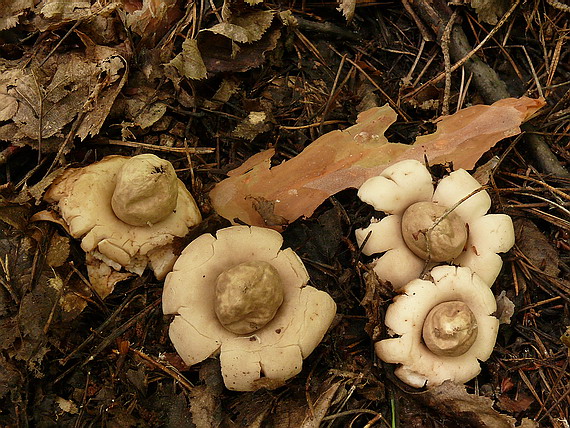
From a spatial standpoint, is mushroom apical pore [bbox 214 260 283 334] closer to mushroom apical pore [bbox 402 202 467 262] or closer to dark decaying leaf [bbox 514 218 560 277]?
mushroom apical pore [bbox 402 202 467 262]

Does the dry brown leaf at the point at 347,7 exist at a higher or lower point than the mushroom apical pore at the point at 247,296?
higher

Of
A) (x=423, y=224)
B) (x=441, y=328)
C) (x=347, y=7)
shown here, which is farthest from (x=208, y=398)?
(x=347, y=7)

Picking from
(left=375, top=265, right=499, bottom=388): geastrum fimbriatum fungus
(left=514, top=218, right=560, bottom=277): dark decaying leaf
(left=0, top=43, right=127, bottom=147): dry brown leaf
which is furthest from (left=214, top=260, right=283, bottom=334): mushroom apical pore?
(left=514, top=218, right=560, bottom=277): dark decaying leaf

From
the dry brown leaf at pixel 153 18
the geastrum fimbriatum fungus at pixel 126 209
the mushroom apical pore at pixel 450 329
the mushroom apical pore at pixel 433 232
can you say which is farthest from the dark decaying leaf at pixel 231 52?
the mushroom apical pore at pixel 450 329

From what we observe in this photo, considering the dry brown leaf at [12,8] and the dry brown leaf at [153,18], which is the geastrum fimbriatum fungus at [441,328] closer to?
the dry brown leaf at [153,18]

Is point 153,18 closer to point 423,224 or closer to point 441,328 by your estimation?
point 423,224

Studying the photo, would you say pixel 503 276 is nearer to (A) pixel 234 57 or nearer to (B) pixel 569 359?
(B) pixel 569 359
